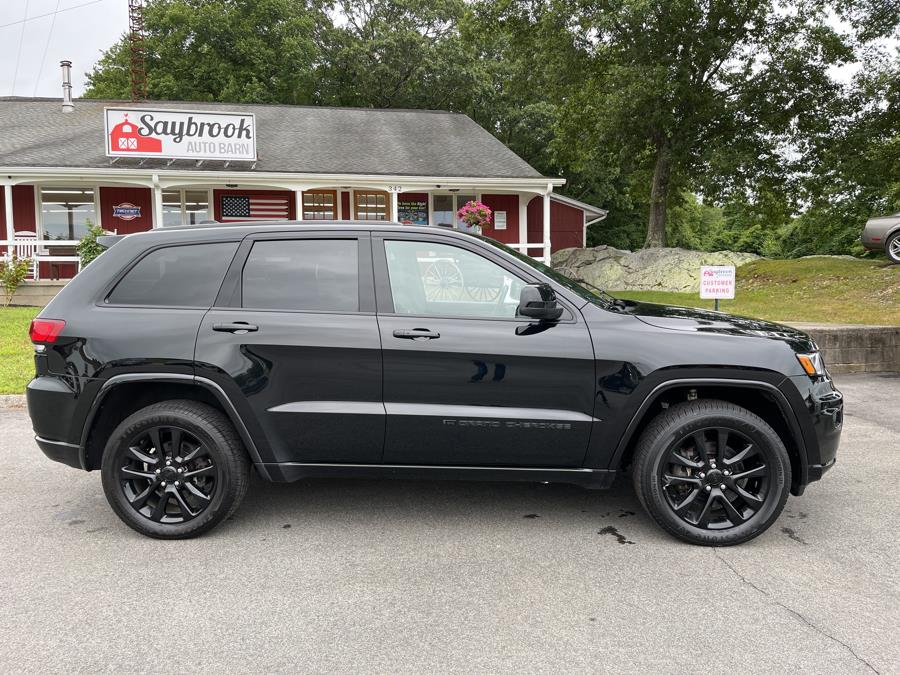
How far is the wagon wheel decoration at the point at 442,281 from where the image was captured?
12.4 feet

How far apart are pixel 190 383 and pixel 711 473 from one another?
9.36 ft

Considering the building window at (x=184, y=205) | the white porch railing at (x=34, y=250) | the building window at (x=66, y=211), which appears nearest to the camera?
the white porch railing at (x=34, y=250)

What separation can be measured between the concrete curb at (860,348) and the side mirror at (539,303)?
6772mm

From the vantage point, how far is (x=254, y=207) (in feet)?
70.9

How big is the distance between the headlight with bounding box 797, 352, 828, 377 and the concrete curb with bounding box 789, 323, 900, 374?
19.0ft

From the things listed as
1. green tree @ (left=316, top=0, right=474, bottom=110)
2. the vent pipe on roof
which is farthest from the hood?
green tree @ (left=316, top=0, right=474, bottom=110)

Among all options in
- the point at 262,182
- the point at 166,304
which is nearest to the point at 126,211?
the point at 262,182

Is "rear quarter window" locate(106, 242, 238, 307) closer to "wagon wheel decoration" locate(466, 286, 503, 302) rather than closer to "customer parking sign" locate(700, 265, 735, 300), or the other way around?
"wagon wheel decoration" locate(466, 286, 503, 302)

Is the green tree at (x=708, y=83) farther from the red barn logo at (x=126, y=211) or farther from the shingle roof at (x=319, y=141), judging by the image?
the red barn logo at (x=126, y=211)

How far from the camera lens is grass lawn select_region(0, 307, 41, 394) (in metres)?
7.40

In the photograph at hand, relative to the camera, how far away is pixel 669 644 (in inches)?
105

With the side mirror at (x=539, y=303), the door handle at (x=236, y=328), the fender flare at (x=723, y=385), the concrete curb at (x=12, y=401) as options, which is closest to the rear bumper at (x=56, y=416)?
the door handle at (x=236, y=328)

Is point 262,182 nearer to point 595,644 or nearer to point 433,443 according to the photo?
point 433,443

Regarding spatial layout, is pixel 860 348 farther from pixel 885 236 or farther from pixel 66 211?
pixel 66 211
